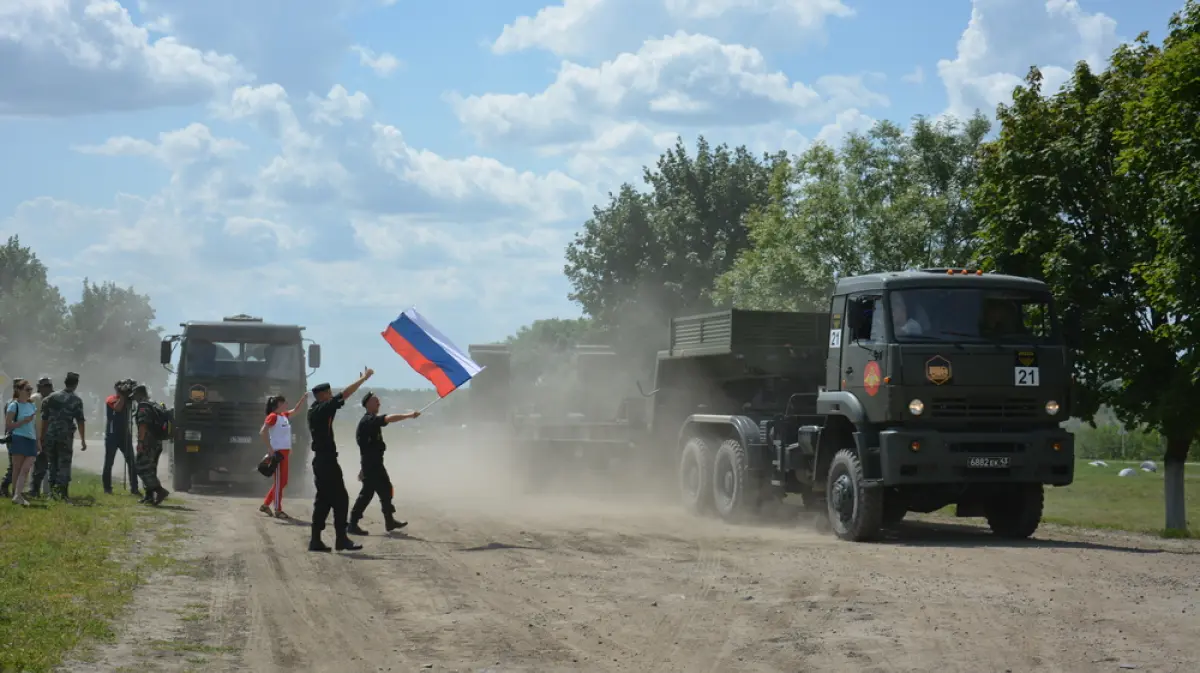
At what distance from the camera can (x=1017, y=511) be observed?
17.1 meters

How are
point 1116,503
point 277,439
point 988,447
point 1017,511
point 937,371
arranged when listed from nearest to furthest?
point 937,371
point 988,447
point 1017,511
point 277,439
point 1116,503

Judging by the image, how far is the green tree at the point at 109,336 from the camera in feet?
300

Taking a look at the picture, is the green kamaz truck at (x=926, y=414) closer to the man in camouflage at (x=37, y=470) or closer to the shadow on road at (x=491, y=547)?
the shadow on road at (x=491, y=547)

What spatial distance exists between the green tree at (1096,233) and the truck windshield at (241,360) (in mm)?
12679

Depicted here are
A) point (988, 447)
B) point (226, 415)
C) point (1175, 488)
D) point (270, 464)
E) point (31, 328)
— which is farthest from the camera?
point (31, 328)

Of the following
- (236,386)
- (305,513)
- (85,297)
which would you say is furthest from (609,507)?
(85,297)

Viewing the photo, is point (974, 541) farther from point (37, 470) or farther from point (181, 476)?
point (181, 476)

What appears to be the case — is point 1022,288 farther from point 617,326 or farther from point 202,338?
point 617,326

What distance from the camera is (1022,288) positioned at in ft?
52.6

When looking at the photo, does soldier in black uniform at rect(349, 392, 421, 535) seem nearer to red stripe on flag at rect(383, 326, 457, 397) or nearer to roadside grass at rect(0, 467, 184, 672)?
red stripe on flag at rect(383, 326, 457, 397)

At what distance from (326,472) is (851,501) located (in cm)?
593

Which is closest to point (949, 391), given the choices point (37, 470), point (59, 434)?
point (59, 434)

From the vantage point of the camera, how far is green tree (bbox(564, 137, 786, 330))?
57.3m

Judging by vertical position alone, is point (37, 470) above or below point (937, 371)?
below
